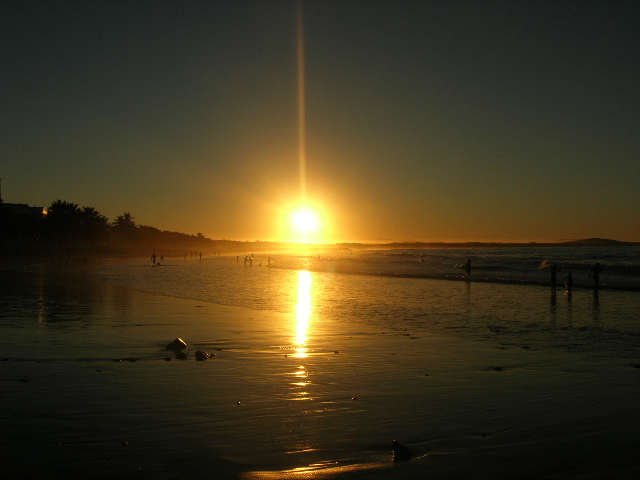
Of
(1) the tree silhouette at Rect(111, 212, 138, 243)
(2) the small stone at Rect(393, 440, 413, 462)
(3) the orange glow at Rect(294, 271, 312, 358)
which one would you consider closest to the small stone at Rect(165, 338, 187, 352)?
(3) the orange glow at Rect(294, 271, 312, 358)

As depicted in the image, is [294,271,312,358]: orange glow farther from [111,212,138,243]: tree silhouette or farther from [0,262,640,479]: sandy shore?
[111,212,138,243]: tree silhouette

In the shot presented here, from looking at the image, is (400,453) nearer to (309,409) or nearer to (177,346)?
(309,409)

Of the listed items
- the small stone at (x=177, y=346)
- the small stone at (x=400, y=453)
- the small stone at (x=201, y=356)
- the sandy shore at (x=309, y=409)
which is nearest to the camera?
the sandy shore at (x=309, y=409)

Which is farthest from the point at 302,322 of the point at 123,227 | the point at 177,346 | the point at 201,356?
the point at 123,227

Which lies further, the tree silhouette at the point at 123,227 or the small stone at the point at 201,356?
the tree silhouette at the point at 123,227

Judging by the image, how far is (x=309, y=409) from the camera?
314 inches

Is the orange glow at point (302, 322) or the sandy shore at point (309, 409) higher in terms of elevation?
the sandy shore at point (309, 409)

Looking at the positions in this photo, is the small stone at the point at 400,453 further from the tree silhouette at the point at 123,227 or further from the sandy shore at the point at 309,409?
the tree silhouette at the point at 123,227

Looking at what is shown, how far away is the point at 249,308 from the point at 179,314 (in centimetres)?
389

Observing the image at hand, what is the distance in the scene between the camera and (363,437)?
22.2 feet

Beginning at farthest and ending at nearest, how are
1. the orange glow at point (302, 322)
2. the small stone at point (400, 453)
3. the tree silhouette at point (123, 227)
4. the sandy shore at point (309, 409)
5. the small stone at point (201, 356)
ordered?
the tree silhouette at point (123, 227), the orange glow at point (302, 322), the small stone at point (201, 356), the small stone at point (400, 453), the sandy shore at point (309, 409)

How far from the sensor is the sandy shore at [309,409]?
5.86 m

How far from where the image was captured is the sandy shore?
586 cm

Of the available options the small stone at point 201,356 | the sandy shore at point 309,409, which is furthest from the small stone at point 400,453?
the small stone at point 201,356
